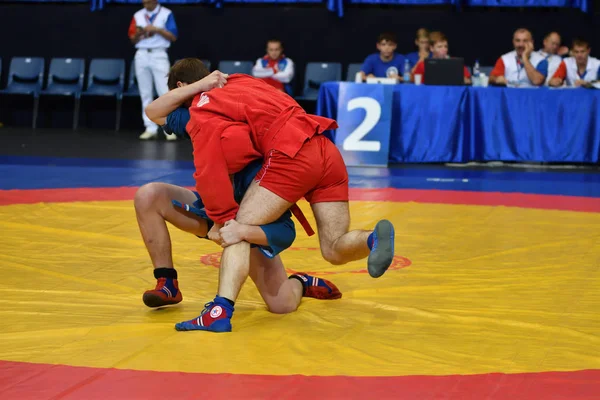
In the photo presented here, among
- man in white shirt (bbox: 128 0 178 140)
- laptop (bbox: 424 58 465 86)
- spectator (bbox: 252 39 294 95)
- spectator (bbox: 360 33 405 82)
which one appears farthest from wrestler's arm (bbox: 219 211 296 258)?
man in white shirt (bbox: 128 0 178 140)

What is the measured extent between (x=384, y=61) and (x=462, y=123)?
1.38 m

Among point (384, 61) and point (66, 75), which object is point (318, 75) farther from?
point (66, 75)

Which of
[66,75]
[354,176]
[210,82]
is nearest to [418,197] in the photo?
[354,176]

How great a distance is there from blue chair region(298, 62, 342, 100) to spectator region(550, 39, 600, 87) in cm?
327

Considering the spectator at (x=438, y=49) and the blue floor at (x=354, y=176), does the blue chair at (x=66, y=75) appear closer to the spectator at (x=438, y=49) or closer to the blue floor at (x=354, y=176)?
the blue floor at (x=354, y=176)

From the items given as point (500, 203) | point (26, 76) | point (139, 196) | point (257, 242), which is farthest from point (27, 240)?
point (26, 76)

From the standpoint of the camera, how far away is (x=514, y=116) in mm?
9102

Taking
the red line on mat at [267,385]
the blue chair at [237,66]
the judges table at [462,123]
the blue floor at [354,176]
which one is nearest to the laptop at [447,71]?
the judges table at [462,123]

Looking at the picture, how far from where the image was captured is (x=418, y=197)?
6.51 m

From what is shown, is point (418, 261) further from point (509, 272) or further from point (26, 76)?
point (26, 76)

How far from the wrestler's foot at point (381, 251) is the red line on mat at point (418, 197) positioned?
10.6ft

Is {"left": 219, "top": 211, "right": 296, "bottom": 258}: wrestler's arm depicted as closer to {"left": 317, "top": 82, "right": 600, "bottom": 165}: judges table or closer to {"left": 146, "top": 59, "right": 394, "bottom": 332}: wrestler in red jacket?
{"left": 146, "top": 59, "right": 394, "bottom": 332}: wrestler in red jacket

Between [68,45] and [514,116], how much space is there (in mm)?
7227

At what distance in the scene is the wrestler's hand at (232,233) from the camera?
3057mm
